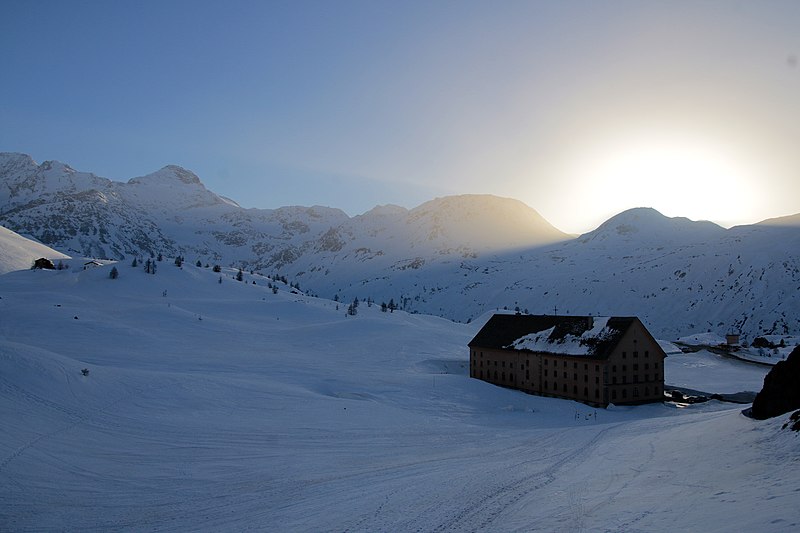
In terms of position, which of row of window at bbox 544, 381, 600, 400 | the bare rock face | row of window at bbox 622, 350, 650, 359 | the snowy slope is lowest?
row of window at bbox 544, 381, 600, 400

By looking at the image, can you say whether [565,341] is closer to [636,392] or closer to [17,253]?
[636,392]

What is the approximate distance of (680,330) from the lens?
144125 mm

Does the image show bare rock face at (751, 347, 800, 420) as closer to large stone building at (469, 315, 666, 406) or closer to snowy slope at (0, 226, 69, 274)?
large stone building at (469, 315, 666, 406)

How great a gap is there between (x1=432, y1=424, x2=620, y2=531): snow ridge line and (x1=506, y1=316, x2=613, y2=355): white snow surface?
29560mm

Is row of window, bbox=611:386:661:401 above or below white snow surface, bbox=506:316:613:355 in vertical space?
below

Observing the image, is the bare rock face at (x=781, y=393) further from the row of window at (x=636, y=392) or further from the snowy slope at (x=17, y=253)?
the snowy slope at (x=17, y=253)

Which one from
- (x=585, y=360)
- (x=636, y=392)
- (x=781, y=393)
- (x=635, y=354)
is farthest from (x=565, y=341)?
(x=781, y=393)

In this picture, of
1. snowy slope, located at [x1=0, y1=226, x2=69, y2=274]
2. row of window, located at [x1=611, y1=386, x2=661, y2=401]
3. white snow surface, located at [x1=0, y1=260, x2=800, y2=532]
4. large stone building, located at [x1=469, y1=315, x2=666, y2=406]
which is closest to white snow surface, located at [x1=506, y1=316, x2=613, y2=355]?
large stone building, located at [x1=469, y1=315, x2=666, y2=406]

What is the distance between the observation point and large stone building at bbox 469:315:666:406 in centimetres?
4700

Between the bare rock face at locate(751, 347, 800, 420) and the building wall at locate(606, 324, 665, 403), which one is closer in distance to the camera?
the bare rock face at locate(751, 347, 800, 420)

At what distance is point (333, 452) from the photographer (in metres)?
25.2

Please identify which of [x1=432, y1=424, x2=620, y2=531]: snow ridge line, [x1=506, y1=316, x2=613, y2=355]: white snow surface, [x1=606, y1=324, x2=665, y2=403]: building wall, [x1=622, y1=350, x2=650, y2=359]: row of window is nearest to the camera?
[x1=432, y1=424, x2=620, y2=531]: snow ridge line

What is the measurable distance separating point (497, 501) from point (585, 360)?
34.8 meters

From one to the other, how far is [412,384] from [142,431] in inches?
1006
